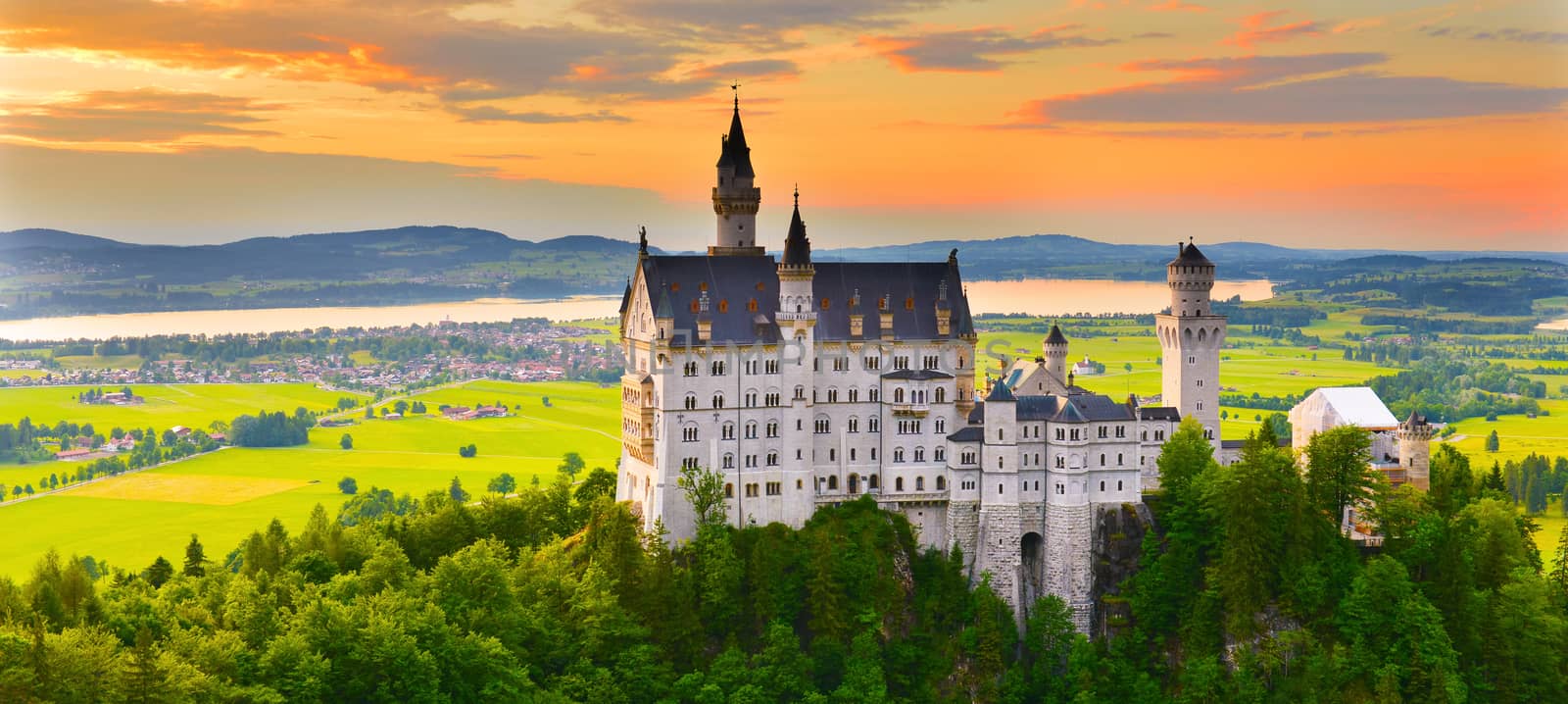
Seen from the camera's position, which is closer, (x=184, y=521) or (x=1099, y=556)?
(x=1099, y=556)

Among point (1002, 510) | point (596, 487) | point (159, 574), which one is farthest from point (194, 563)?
point (1002, 510)

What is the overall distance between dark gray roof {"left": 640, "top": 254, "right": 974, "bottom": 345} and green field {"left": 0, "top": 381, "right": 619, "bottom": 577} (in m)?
55.2

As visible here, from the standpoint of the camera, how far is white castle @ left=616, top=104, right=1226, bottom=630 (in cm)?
7881

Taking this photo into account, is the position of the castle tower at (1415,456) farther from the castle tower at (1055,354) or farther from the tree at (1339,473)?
the castle tower at (1055,354)

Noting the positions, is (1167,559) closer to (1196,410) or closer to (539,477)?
(1196,410)

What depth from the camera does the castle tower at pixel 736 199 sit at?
85812 mm

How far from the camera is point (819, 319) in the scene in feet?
267

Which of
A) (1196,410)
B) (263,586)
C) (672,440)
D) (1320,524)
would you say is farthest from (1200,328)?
(263,586)

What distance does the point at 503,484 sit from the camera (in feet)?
459

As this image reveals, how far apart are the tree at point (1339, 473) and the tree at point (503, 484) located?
77.2 m

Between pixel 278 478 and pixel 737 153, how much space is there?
275ft

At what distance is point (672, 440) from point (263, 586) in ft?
69.1

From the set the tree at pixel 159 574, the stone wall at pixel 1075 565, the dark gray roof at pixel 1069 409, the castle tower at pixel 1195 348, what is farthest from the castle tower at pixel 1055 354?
the tree at pixel 159 574

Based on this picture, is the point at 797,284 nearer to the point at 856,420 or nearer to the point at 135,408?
the point at 856,420
